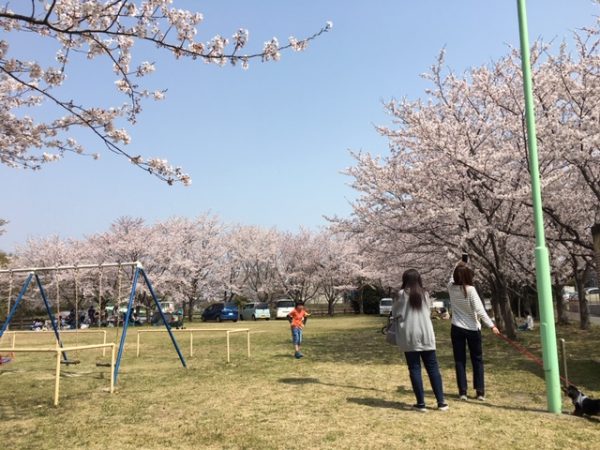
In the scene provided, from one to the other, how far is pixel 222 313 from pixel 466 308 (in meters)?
29.8

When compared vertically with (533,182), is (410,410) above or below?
below

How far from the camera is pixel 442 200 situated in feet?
39.2

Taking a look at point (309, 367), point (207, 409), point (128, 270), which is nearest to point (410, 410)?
point (207, 409)

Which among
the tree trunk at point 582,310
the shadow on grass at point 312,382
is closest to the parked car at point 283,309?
the tree trunk at point 582,310

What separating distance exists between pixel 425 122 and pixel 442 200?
1964mm

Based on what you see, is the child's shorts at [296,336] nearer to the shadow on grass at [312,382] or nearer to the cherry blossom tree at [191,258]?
the shadow on grass at [312,382]

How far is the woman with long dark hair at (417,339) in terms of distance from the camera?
17.7ft

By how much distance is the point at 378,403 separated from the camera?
5848 millimetres

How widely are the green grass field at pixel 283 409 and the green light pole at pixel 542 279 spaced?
0.32 m

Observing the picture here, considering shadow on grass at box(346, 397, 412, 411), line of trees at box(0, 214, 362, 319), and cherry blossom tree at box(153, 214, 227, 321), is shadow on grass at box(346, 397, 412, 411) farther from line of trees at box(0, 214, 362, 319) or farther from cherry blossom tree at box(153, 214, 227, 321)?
cherry blossom tree at box(153, 214, 227, 321)

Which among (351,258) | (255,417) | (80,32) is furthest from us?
(351,258)

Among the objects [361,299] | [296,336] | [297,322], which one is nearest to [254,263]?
[361,299]

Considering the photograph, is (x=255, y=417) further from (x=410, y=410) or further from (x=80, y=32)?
(x=80, y=32)

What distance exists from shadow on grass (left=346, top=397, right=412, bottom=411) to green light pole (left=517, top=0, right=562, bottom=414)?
61.3 inches
